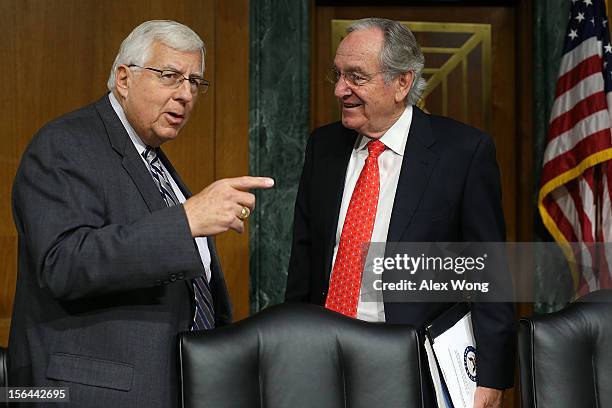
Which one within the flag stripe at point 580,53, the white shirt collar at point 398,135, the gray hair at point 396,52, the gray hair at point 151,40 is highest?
the flag stripe at point 580,53

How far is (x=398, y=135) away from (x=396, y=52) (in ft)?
0.84

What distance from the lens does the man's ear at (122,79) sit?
201 centimetres

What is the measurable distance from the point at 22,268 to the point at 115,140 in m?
0.38

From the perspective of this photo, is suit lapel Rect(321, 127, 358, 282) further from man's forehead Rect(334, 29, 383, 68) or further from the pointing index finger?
the pointing index finger

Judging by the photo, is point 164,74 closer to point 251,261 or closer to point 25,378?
point 25,378

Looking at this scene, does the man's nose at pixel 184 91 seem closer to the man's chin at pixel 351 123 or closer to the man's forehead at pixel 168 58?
the man's forehead at pixel 168 58

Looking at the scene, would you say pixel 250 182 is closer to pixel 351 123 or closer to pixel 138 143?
pixel 138 143

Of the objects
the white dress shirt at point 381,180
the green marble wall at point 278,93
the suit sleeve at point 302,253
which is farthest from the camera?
the green marble wall at point 278,93

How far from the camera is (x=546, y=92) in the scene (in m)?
3.73

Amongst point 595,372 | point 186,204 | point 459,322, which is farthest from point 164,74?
Answer: point 595,372

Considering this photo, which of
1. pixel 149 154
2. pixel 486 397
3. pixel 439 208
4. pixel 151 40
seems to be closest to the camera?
pixel 151 40

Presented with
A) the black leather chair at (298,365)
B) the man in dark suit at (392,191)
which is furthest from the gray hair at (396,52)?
the black leather chair at (298,365)

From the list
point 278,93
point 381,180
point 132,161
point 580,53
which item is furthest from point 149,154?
point 580,53

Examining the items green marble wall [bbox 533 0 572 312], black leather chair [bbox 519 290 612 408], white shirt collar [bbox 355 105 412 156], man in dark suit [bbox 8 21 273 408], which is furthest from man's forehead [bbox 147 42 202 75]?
green marble wall [bbox 533 0 572 312]
